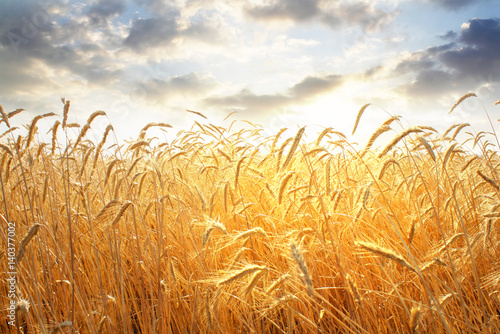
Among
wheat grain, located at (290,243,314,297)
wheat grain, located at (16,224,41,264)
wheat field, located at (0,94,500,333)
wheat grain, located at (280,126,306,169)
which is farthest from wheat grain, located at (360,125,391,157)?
wheat grain, located at (16,224,41,264)

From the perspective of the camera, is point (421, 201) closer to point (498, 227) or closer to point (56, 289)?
point (498, 227)

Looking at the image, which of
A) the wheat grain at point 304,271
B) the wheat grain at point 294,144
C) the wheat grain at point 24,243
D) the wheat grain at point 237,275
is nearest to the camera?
the wheat grain at point 304,271

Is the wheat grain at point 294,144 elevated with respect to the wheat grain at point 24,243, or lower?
elevated

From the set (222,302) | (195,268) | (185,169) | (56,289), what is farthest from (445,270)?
(185,169)

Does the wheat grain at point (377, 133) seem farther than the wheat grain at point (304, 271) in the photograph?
Yes

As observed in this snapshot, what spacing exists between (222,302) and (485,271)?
1706mm

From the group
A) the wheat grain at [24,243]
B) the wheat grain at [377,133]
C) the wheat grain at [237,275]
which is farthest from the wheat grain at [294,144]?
the wheat grain at [24,243]

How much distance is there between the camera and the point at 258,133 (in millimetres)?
4531

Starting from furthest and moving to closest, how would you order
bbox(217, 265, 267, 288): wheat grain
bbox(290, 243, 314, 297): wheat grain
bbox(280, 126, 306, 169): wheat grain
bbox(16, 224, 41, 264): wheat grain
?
bbox(280, 126, 306, 169): wheat grain → bbox(16, 224, 41, 264): wheat grain → bbox(217, 265, 267, 288): wheat grain → bbox(290, 243, 314, 297): wheat grain

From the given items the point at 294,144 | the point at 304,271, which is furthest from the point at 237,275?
the point at 294,144

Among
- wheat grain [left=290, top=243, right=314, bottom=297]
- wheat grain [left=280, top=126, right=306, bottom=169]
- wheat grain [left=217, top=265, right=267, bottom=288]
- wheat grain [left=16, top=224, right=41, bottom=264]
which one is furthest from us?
wheat grain [left=280, top=126, right=306, bottom=169]

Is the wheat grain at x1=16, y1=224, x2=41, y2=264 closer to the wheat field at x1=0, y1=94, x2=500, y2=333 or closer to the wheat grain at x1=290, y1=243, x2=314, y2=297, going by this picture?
the wheat field at x1=0, y1=94, x2=500, y2=333

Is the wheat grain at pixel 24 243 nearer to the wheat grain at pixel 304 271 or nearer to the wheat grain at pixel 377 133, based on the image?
the wheat grain at pixel 304 271

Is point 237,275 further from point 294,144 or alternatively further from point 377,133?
point 377,133
